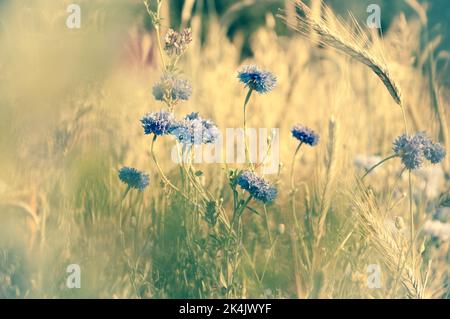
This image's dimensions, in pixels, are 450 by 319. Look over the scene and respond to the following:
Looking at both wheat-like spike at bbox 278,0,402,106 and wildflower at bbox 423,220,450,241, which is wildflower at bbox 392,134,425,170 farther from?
wildflower at bbox 423,220,450,241

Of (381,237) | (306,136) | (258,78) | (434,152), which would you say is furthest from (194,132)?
(434,152)

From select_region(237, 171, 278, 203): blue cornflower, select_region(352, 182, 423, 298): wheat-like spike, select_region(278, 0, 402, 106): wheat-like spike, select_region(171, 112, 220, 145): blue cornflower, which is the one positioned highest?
select_region(278, 0, 402, 106): wheat-like spike

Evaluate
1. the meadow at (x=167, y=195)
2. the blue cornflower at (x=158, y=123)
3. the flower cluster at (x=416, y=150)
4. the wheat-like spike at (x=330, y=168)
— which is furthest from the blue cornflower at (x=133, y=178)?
the flower cluster at (x=416, y=150)

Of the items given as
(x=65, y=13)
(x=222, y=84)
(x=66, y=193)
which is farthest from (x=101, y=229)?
(x=222, y=84)

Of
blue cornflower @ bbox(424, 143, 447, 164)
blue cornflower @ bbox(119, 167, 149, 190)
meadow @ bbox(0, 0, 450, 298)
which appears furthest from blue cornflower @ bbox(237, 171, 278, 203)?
blue cornflower @ bbox(424, 143, 447, 164)

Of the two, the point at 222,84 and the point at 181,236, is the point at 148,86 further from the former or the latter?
the point at 181,236

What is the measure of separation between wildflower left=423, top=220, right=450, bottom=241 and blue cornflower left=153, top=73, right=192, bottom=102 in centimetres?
65

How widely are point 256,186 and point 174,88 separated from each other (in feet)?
0.95

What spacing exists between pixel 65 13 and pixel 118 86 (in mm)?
221

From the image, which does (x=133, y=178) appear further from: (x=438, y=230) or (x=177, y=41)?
(x=438, y=230)

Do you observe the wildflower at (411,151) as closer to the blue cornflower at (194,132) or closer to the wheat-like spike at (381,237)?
the wheat-like spike at (381,237)

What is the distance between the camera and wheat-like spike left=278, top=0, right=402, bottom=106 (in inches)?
65.2

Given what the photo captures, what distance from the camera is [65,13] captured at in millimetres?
2035

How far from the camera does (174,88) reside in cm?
177
